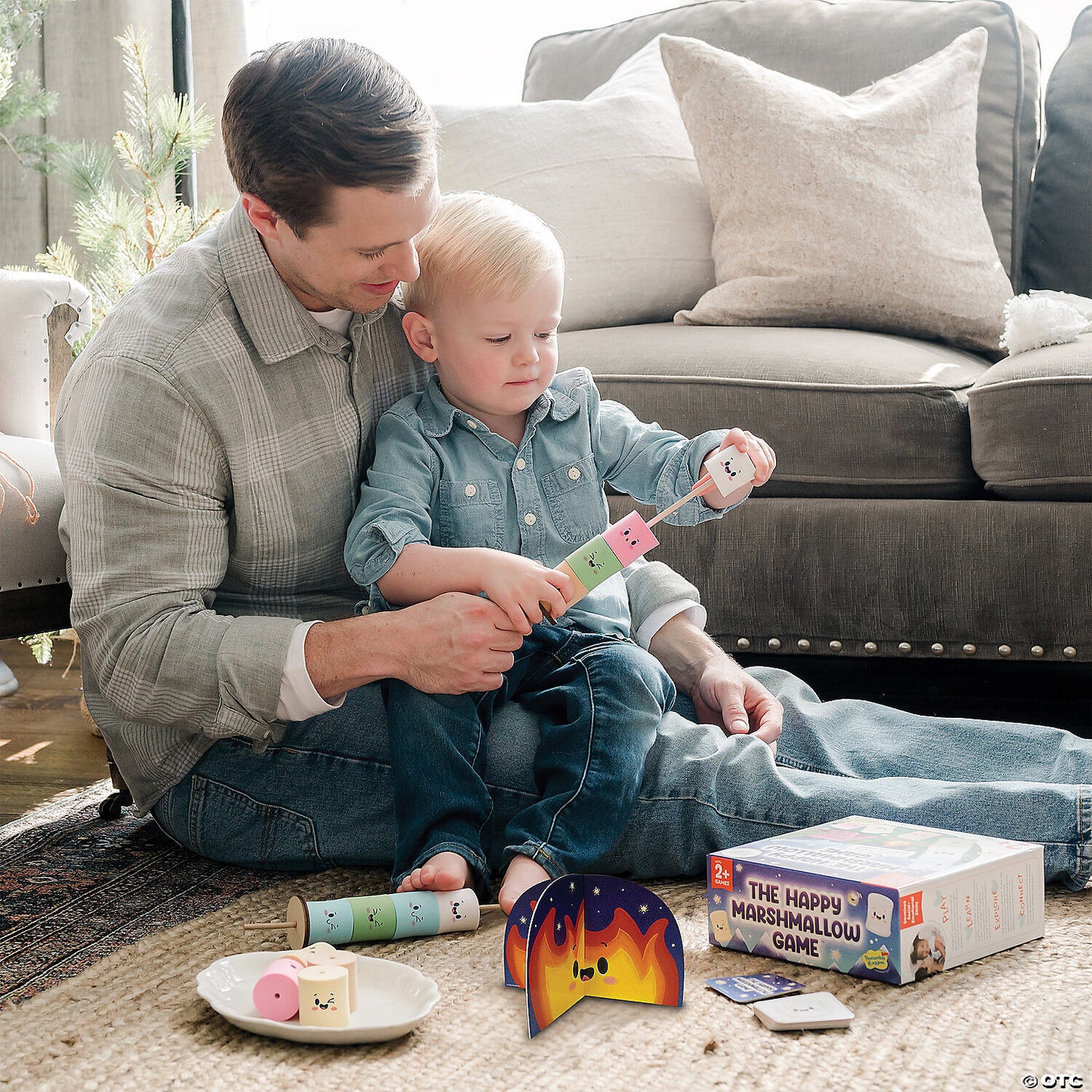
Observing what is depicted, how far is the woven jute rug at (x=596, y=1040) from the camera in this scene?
750 mm

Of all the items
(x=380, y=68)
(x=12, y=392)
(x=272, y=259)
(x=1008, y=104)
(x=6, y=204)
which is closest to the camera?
(x=380, y=68)

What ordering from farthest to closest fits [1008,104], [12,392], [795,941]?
[1008,104] < [12,392] < [795,941]

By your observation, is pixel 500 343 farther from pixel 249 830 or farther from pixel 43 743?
pixel 43 743

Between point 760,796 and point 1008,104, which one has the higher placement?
point 1008,104

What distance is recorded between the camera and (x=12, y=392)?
1.48m

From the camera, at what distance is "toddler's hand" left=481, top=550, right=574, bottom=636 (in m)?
1.05

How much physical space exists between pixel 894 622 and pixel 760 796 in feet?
1.74

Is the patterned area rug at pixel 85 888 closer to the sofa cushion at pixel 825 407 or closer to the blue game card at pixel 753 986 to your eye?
the blue game card at pixel 753 986

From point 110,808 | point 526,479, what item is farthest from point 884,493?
point 110,808

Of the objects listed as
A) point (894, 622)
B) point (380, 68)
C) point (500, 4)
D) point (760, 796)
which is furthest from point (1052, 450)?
point (500, 4)

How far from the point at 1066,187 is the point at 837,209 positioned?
526 mm

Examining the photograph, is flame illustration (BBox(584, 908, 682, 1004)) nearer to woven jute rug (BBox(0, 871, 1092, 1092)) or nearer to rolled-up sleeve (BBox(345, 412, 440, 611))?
woven jute rug (BBox(0, 871, 1092, 1092))

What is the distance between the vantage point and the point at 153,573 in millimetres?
1074

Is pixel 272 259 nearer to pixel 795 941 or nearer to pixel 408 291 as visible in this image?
pixel 408 291
